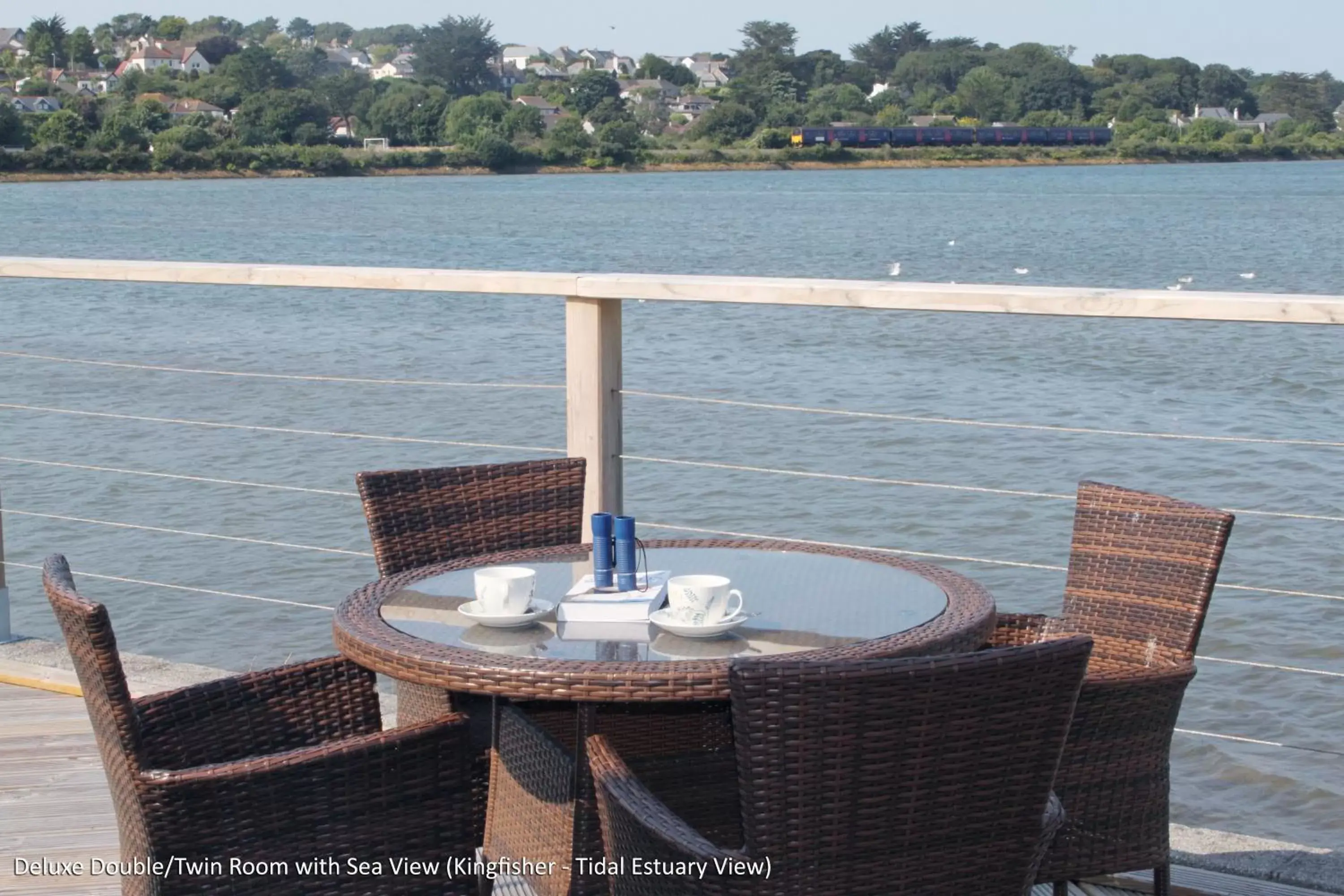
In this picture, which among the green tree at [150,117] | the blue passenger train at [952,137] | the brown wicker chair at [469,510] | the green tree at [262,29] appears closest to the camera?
the brown wicker chair at [469,510]

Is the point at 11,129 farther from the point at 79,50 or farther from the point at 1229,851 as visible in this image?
the point at 1229,851

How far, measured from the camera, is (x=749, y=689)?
1.61 meters

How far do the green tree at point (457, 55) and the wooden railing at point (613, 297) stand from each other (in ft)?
370

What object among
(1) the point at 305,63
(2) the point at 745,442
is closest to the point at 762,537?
(2) the point at 745,442

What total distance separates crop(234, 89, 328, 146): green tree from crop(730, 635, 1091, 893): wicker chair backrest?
7933 cm

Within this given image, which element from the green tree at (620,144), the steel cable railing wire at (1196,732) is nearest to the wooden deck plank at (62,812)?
the steel cable railing wire at (1196,732)

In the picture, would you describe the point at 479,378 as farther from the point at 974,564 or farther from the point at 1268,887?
the point at 1268,887

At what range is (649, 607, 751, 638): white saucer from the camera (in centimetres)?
213

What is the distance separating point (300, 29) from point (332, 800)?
179m

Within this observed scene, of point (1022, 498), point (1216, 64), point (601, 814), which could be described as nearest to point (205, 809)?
point (601, 814)

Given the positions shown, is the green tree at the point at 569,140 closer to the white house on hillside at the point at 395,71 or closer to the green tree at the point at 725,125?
the green tree at the point at 725,125

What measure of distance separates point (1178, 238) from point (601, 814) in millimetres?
42058

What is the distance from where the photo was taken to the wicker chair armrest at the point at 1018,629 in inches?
103

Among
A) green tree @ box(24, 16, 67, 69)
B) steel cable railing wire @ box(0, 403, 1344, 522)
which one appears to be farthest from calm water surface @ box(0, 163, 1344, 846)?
green tree @ box(24, 16, 67, 69)
